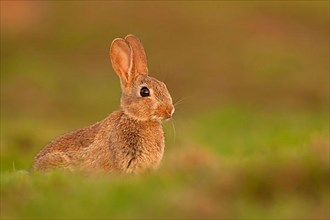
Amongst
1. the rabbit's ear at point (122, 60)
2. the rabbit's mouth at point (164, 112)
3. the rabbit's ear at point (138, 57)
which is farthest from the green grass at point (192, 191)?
the rabbit's ear at point (138, 57)

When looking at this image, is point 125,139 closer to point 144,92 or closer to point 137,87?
point 144,92

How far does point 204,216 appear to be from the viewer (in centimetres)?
728

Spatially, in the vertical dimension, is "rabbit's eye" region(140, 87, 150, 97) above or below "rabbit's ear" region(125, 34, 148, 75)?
below

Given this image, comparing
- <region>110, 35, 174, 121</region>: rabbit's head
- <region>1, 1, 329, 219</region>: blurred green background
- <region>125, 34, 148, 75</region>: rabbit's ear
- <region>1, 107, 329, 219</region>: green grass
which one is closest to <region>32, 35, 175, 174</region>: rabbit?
<region>110, 35, 174, 121</region>: rabbit's head

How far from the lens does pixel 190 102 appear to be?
27.4 m

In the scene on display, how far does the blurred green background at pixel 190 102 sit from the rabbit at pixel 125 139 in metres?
0.29

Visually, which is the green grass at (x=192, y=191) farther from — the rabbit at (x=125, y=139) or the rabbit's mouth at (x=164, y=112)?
the rabbit's mouth at (x=164, y=112)

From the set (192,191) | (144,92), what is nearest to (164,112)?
(144,92)

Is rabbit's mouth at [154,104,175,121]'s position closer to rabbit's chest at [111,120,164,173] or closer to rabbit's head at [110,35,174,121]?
rabbit's head at [110,35,174,121]

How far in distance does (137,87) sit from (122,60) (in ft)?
1.49

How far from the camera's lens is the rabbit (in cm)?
986

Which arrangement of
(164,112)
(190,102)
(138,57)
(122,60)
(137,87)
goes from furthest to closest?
(190,102)
(138,57)
(122,60)
(137,87)
(164,112)

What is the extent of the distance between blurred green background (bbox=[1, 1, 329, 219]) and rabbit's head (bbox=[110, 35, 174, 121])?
21.9 inches

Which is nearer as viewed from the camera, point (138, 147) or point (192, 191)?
point (192, 191)
